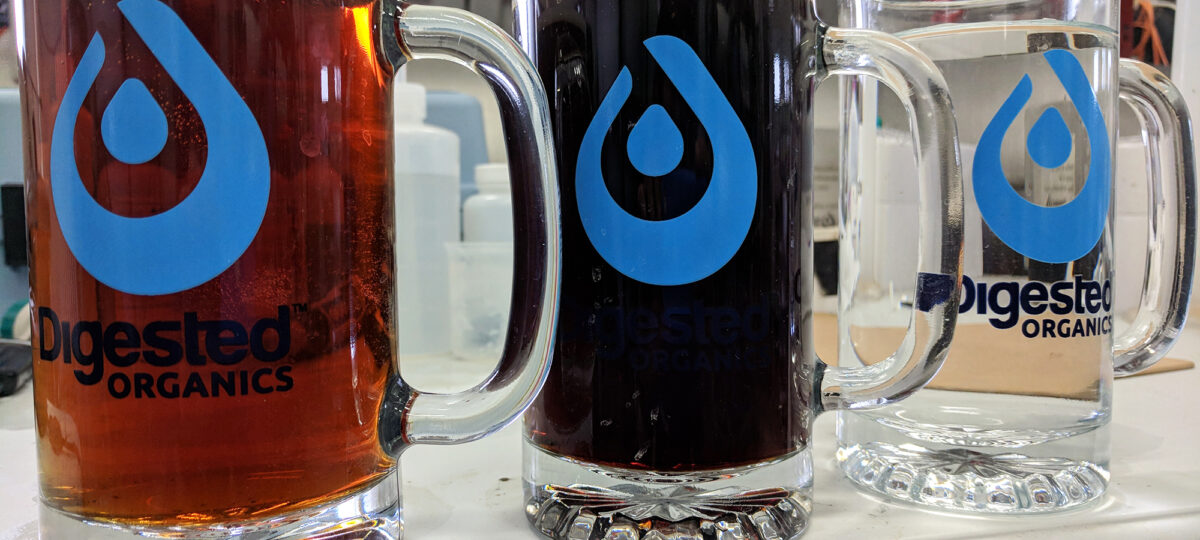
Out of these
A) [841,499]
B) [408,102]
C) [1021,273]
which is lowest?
[841,499]

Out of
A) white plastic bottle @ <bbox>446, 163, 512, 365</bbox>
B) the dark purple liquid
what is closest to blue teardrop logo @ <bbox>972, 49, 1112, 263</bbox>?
the dark purple liquid

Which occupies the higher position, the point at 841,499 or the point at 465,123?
the point at 465,123

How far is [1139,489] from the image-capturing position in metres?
0.41

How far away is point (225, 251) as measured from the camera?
0.27 metres

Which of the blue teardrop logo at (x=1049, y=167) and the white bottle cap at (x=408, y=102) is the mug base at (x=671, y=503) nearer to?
the blue teardrop logo at (x=1049, y=167)

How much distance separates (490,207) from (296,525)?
0.61 metres

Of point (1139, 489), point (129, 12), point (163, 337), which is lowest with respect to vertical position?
point (1139, 489)

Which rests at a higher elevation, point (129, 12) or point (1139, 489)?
point (129, 12)

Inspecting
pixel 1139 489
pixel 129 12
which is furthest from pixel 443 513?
pixel 1139 489

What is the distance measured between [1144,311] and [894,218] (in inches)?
7.0

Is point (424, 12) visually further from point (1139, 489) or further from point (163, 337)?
point (1139, 489)

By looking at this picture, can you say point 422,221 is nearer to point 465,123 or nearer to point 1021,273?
point 465,123

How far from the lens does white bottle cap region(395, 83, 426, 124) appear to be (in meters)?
0.76

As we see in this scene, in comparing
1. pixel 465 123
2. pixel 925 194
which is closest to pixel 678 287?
pixel 925 194
